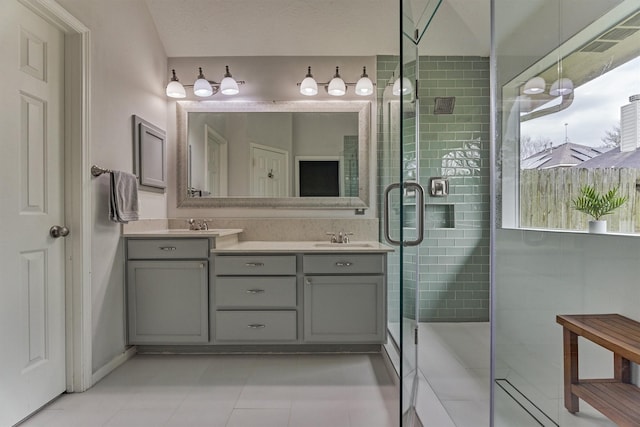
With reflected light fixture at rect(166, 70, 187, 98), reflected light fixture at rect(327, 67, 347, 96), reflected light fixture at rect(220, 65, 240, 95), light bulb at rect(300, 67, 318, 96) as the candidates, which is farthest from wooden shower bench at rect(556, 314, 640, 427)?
reflected light fixture at rect(166, 70, 187, 98)

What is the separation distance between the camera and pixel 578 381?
1.42 meters

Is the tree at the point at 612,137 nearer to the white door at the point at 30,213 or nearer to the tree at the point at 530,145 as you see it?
the tree at the point at 530,145

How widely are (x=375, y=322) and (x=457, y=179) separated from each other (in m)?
1.14

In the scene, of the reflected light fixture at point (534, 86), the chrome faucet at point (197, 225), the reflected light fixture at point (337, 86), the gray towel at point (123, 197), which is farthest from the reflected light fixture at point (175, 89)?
the reflected light fixture at point (534, 86)

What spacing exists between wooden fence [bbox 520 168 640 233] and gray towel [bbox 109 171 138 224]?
2.21m

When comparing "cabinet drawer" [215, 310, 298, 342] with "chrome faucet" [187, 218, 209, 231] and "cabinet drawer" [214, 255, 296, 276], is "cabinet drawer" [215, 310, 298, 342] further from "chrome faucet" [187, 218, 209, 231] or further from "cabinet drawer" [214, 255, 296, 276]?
"chrome faucet" [187, 218, 209, 231]

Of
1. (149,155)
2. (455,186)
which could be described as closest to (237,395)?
(149,155)

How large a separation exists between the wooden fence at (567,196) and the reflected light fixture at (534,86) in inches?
16.6

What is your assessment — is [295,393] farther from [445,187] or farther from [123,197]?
[445,187]

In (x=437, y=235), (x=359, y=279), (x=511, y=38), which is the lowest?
(x=359, y=279)

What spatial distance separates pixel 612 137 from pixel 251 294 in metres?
2.07

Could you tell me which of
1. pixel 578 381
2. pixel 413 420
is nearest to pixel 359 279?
pixel 413 420

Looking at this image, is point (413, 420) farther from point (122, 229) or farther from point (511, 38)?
point (122, 229)

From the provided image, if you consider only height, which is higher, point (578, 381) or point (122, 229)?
point (122, 229)
